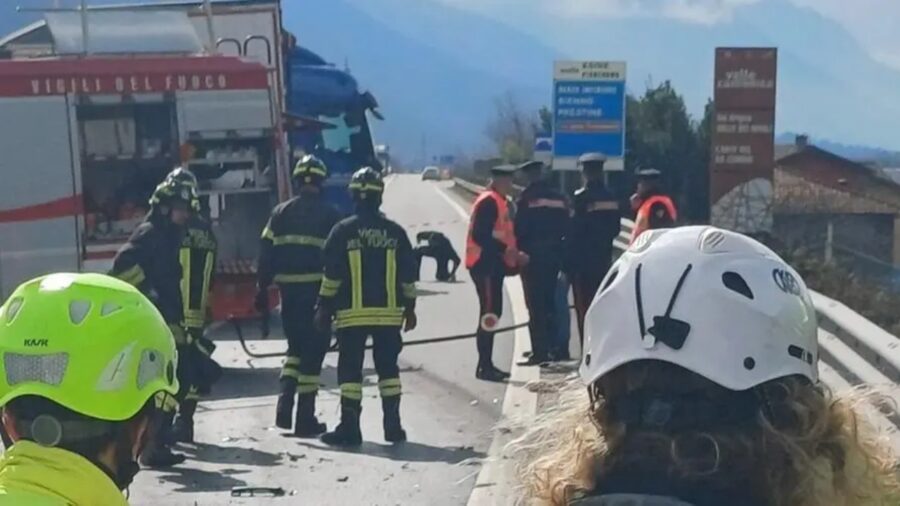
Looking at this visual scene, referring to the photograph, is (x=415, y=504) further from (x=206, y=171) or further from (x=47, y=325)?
(x=206, y=171)

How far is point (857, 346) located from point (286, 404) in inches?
163

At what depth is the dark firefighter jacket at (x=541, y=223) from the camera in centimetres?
1393

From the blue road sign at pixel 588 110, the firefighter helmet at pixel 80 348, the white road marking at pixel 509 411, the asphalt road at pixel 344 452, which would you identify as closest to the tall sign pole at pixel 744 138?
the blue road sign at pixel 588 110

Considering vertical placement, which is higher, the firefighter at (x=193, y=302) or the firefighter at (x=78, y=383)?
the firefighter at (x=78, y=383)

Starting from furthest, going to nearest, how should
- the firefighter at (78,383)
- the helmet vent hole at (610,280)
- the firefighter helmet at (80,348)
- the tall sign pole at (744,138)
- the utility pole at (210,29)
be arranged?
the tall sign pole at (744,138)
the utility pole at (210,29)
the firefighter helmet at (80,348)
the firefighter at (78,383)
the helmet vent hole at (610,280)

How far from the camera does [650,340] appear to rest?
98.7 inches

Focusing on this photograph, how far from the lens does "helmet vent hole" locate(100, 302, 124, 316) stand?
3027 mm

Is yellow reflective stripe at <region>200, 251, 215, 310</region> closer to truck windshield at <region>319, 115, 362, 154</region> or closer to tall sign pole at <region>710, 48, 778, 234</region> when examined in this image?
tall sign pole at <region>710, 48, 778, 234</region>

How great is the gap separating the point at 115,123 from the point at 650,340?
48.1 ft

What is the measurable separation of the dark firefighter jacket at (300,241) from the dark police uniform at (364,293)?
2.14 feet

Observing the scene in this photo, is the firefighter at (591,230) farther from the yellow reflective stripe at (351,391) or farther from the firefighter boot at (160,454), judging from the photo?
the firefighter boot at (160,454)

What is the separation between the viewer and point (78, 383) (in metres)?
2.93

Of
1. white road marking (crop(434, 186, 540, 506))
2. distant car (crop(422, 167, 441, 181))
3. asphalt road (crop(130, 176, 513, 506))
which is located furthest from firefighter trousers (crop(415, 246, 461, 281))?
A: distant car (crop(422, 167, 441, 181))

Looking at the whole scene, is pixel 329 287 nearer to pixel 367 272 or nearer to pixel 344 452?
pixel 367 272
